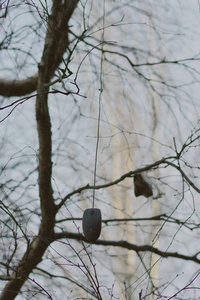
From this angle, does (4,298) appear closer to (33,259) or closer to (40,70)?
(33,259)

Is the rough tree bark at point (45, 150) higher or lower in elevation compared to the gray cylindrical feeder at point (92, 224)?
higher

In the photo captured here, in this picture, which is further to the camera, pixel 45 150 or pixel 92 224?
pixel 45 150

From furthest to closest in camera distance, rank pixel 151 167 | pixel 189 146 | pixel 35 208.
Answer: pixel 35 208 → pixel 151 167 → pixel 189 146

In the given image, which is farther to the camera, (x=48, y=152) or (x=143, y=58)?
(x=143, y=58)

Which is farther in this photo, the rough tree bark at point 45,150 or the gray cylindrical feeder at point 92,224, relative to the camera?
the rough tree bark at point 45,150

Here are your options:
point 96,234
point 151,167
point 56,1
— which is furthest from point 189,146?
point 56,1

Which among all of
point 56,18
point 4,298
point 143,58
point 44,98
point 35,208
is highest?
point 143,58

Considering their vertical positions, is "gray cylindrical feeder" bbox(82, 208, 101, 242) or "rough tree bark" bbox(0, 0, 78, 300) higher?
"rough tree bark" bbox(0, 0, 78, 300)

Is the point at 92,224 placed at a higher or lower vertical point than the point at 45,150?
lower

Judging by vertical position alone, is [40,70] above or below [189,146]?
above

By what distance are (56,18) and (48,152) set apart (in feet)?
2.01

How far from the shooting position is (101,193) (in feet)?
9.40

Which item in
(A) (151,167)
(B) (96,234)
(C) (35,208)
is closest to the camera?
(B) (96,234)

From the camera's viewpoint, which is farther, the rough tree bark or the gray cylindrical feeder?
the rough tree bark
